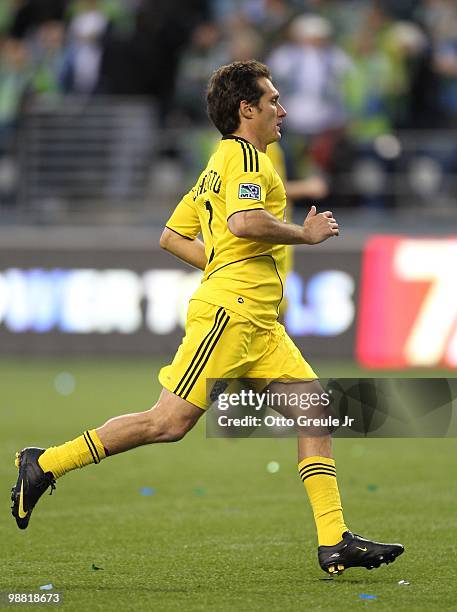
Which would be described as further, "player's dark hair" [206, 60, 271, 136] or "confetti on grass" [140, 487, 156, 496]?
"confetti on grass" [140, 487, 156, 496]

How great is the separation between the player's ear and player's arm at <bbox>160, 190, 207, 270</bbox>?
565 millimetres

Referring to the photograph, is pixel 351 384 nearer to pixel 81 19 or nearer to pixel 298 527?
pixel 298 527

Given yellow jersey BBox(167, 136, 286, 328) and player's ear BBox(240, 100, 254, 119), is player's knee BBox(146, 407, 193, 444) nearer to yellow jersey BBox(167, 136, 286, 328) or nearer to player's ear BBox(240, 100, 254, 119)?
yellow jersey BBox(167, 136, 286, 328)

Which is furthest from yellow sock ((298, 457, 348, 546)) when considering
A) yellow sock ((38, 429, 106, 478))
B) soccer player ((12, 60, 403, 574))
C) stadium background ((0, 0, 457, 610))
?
stadium background ((0, 0, 457, 610))

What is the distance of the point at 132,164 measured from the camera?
16906mm

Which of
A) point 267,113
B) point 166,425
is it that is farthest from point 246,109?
point 166,425

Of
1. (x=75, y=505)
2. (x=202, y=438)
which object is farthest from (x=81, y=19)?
(x=75, y=505)

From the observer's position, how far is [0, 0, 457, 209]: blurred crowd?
633 inches

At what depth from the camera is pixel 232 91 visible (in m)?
6.29

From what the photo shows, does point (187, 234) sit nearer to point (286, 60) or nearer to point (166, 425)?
Answer: point (166, 425)

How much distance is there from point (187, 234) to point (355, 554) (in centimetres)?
166

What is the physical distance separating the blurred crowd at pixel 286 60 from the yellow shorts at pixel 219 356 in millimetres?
9568

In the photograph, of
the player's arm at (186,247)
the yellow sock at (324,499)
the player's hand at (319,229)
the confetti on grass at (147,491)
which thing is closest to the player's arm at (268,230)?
the player's hand at (319,229)

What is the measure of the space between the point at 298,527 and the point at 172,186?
31.5 ft
